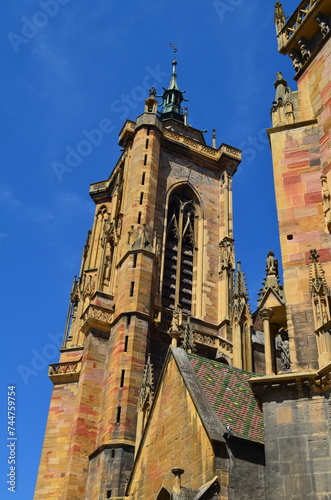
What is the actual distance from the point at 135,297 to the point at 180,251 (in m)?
6.37

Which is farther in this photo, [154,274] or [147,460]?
[154,274]

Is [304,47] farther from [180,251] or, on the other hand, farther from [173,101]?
[173,101]

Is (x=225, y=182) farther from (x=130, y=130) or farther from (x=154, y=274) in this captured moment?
(x=154, y=274)

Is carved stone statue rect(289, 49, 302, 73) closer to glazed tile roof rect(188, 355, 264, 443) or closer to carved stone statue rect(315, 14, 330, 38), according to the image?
carved stone statue rect(315, 14, 330, 38)

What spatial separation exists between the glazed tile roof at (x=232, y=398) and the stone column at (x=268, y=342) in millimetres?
1862

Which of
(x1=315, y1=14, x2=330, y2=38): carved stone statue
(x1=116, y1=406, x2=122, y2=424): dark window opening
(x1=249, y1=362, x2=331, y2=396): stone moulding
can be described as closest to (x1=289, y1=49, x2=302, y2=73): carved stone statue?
(x1=315, y1=14, x2=330, y2=38): carved stone statue

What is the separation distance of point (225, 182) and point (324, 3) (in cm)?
2040

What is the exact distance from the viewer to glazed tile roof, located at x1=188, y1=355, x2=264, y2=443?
37.8 feet

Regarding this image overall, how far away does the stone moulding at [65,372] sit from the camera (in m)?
26.1

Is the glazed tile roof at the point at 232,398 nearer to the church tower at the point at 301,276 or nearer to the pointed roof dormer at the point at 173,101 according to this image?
the church tower at the point at 301,276

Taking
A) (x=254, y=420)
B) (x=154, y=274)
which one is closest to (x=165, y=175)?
(x=154, y=274)

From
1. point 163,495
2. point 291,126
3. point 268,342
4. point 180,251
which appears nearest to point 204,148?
point 180,251

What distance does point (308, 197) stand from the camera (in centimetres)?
1139

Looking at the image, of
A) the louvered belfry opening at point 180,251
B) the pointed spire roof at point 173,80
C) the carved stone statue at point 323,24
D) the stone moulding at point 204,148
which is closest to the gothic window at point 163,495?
the carved stone statue at point 323,24
